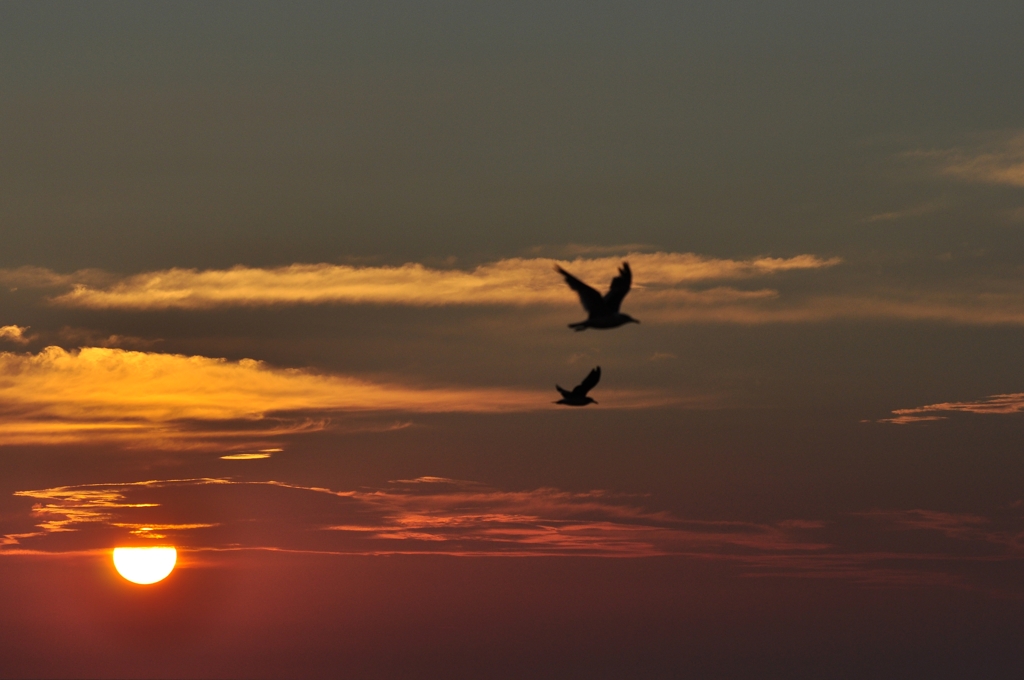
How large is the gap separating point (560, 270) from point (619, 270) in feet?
13.3

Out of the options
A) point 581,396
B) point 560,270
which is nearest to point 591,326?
point 560,270

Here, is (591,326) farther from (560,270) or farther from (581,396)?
(581,396)

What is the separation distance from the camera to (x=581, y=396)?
256 feet

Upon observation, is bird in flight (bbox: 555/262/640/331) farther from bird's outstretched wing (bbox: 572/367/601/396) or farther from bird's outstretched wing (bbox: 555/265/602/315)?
bird's outstretched wing (bbox: 572/367/601/396)

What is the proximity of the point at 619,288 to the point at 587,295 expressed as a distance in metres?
2.07

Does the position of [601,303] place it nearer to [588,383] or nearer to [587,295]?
[587,295]

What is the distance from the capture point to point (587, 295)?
2776 inches

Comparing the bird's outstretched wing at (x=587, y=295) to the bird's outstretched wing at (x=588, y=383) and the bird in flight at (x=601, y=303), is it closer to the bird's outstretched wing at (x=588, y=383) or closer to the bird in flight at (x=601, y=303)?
the bird in flight at (x=601, y=303)

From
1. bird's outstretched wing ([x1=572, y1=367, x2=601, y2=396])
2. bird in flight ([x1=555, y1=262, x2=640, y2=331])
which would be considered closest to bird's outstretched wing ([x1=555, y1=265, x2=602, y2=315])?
bird in flight ([x1=555, y1=262, x2=640, y2=331])

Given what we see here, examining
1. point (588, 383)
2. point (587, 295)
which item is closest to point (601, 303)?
point (587, 295)

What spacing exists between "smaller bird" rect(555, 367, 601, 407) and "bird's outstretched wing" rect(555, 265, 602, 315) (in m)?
8.03

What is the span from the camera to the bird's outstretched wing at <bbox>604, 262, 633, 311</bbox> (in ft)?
233

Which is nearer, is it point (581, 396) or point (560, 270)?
point (560, 270)

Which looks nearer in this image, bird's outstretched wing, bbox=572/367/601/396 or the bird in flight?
the bird in flight
